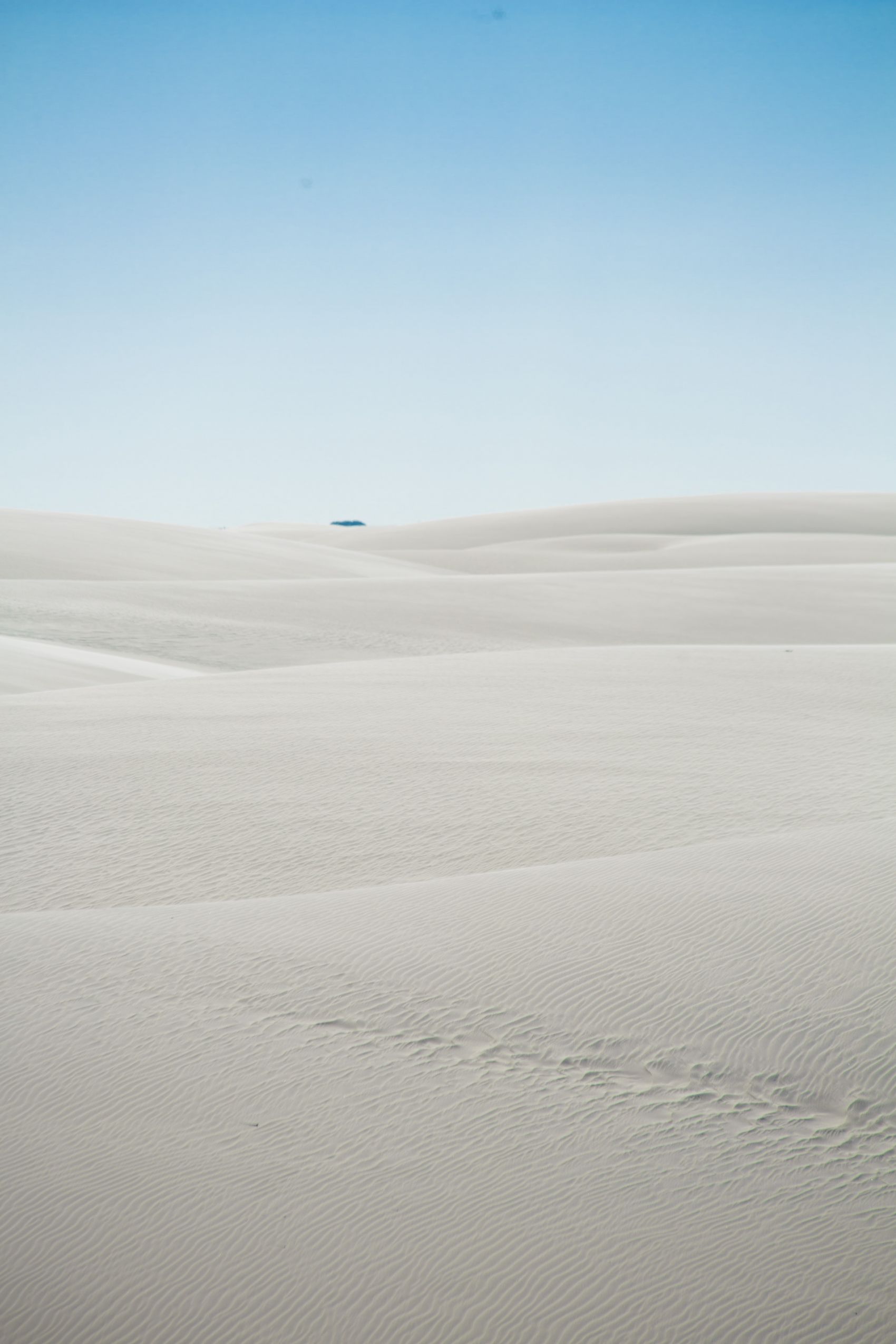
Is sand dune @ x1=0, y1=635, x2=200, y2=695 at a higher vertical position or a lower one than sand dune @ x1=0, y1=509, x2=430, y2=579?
lower

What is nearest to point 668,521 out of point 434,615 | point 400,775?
point 434,615

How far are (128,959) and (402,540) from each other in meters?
61.2

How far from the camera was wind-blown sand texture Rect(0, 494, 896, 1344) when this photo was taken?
2674 mm

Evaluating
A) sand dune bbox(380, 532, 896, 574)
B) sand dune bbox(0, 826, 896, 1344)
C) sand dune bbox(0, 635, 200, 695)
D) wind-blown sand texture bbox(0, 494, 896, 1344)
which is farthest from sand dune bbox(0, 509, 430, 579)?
sand dune bbox(0, 826, 896, 1344)

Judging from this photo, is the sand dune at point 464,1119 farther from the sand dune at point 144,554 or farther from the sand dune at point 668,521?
the sand dune at point 668,521

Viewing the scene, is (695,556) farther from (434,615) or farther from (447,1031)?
(447,1031)

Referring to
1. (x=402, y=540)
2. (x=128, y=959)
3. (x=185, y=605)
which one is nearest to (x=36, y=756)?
(x=128, y=959)

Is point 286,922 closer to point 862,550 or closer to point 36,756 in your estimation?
point 36,756

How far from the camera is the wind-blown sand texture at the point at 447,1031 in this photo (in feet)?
8.77

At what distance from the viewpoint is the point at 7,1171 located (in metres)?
3.13

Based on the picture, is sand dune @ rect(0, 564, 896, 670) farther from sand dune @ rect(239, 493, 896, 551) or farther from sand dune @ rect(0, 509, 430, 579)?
sand dune @ rect(239, 493, 896, 551)

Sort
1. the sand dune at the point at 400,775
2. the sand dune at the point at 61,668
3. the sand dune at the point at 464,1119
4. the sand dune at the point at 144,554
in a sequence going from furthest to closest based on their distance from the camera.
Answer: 1. the sand dune at the point at 144,554
2. the sand dune at the point at 61,668
3. the sand dune at the point at 400,775
4. the sand dune at the point at 464,1119

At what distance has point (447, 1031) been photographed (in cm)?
373

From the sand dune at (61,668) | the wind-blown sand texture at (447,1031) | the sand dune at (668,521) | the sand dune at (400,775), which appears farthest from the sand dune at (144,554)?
the sand dune at (668,521)
